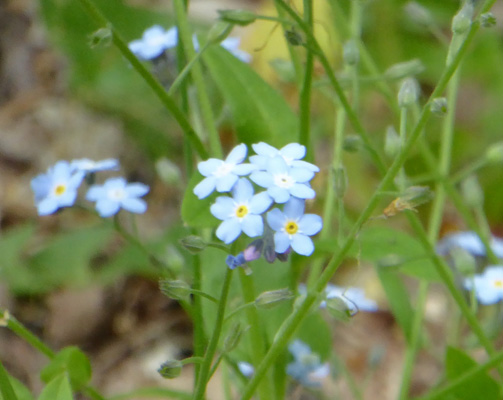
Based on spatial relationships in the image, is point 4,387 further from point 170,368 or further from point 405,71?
point 405,71

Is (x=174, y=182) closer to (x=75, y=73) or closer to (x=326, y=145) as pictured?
(x=75, y=73)

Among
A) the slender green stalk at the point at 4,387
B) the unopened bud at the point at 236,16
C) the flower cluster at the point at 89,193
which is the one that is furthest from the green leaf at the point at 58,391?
the unopened bud at the point at 236,16

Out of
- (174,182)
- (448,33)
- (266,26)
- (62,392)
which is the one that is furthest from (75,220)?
(448,33)

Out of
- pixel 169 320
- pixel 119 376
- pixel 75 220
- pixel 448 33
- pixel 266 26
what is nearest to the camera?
pixel 119 376

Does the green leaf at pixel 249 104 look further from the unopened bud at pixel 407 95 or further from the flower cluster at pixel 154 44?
the unopened bud at pixel 407 95

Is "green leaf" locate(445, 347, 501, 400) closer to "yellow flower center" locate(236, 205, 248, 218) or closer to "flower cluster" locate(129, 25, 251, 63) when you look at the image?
"yellow flower center" locate(236, 205, 248, 218)

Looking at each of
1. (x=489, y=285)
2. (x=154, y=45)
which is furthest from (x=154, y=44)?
(x=489, y=285)
